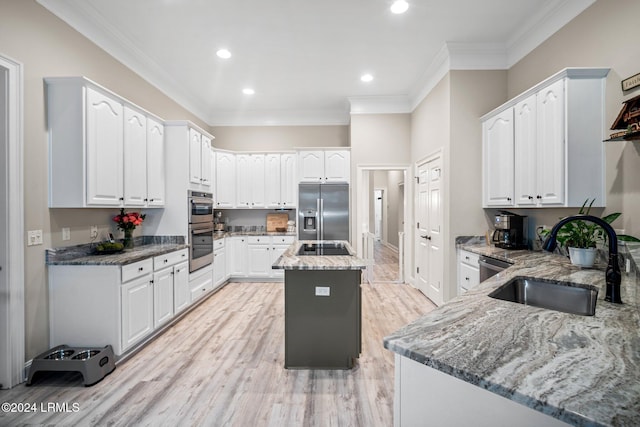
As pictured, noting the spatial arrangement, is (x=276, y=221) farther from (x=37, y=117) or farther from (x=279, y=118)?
(x=37, y=117)

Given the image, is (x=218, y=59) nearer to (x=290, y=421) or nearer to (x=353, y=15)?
(x=353, y=15)

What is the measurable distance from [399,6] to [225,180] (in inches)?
153

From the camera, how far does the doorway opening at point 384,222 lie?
200 inches

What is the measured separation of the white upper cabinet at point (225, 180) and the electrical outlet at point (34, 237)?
302 centimetres

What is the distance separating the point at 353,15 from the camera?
9.30ft

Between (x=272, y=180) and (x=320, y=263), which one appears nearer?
(x=320, y=263)

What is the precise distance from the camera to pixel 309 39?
3.25m

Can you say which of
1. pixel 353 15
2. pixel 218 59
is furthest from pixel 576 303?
pixel 218 59

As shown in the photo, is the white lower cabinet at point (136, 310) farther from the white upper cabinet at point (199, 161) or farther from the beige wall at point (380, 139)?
the beige wall at point (380, 139)

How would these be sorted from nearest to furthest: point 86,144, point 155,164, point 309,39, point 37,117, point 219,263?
point 37,117 < point 86,144 < point 309,39 < point 155,164 < point 219,263

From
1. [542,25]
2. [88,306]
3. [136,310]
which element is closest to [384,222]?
[542,25]

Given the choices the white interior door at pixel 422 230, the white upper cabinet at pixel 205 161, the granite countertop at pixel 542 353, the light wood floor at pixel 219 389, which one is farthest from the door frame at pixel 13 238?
the white interior door at pixel 422 230

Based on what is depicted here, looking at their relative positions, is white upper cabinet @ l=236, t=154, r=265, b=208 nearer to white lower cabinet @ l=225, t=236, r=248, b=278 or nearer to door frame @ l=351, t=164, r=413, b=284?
white lower cabinet @ l=225, t=236, r=248, b=278

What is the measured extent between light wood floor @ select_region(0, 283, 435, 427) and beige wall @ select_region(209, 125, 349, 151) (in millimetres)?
3722
